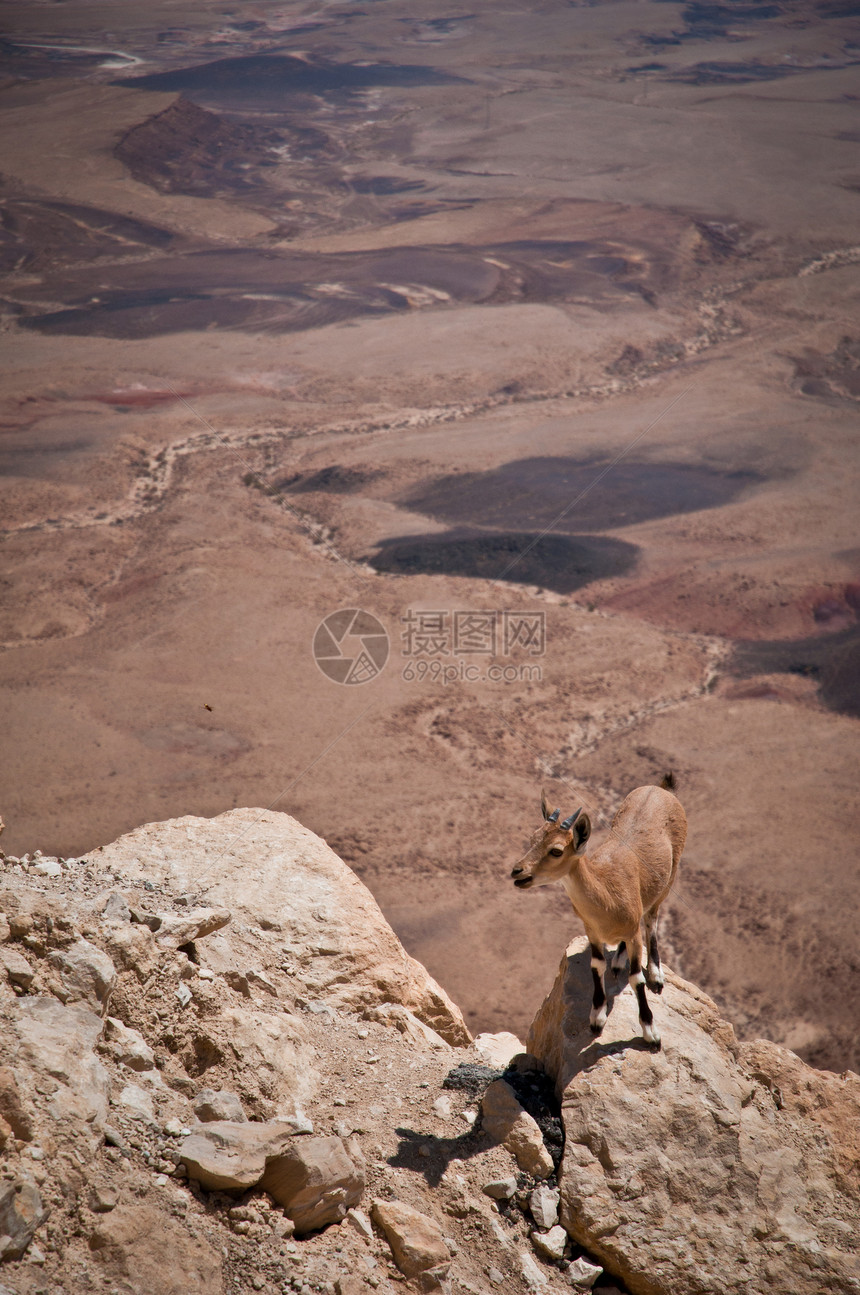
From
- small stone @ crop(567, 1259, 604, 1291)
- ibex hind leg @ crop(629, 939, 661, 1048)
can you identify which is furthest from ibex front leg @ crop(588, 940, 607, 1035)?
small stone @ crop(567, 1259, 604, 1291)

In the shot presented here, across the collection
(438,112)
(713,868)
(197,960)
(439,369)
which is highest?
(438,112)

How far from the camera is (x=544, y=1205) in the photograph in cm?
592

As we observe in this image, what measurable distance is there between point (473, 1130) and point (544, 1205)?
29.2 inches

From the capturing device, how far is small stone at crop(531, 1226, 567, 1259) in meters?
5.75

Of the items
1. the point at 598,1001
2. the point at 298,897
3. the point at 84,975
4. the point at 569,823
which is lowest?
the point at 298,897

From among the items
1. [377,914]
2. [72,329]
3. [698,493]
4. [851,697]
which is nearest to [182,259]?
[72,329]

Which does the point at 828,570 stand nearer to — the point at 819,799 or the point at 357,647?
the point at 819,799

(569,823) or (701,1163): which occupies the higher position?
(569,823)

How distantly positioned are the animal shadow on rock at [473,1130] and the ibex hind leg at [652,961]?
49.3 inches

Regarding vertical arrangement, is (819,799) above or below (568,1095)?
below

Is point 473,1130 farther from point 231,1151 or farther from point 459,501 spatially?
point 459,501

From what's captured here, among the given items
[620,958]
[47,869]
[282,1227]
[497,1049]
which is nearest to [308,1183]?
[282,1227]

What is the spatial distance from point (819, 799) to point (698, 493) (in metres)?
16.9

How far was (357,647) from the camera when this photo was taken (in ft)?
84.3
